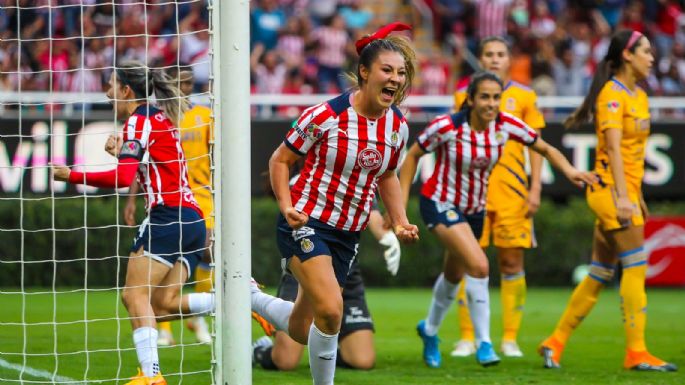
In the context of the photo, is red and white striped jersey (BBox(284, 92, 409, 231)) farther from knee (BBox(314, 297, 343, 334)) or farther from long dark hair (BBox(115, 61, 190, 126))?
long dark hair (BBox(115, 61, 190, 126))

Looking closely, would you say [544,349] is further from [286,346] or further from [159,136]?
[159,136]

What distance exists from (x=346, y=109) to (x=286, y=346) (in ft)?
8.28

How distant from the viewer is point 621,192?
7516 mm

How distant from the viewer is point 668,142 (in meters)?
14.3

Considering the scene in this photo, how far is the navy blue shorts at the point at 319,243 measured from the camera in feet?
18.9

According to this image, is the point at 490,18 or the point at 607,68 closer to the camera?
the point at 607,68

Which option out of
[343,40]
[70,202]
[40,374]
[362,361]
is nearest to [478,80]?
[362,361]

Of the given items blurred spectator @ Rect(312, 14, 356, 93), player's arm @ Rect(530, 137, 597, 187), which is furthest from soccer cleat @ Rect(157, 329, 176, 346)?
blurred spectator @ Rect(312, 14, 356, 93)

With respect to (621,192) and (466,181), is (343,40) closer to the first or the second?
(466,181)

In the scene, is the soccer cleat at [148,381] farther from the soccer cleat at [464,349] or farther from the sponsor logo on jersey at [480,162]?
the soccer cleat at [464,349]

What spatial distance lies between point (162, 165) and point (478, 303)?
2576 millimetres

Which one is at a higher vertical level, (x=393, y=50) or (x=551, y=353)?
(x=393, y=50)

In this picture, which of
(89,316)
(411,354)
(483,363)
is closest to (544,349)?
(483,363)

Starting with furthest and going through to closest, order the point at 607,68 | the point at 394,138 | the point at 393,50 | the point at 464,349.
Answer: the point at 464,349
the point at 607,68
the point at 394,138
the point at 393,50
